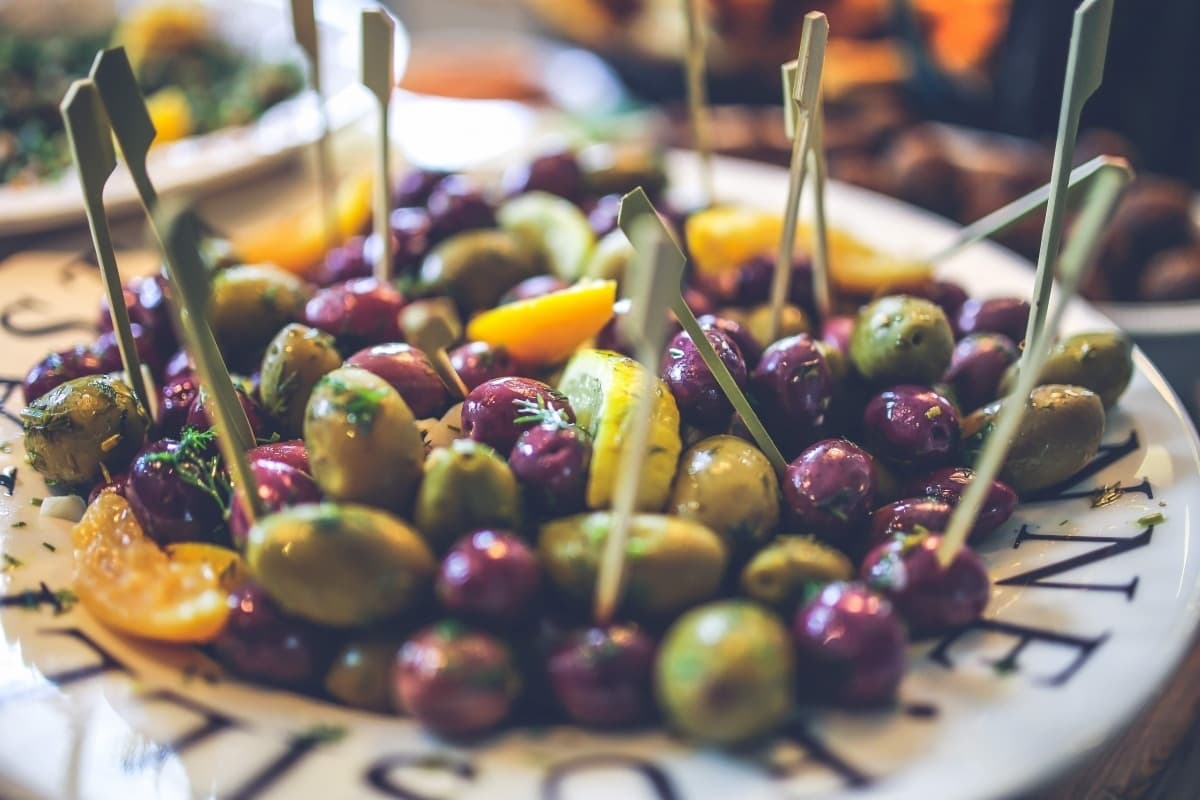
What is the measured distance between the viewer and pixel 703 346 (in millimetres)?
943

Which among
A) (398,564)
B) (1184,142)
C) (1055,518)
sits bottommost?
(398,564)

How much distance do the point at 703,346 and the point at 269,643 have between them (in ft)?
1.53

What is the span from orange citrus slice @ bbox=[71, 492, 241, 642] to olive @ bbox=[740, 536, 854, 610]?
0.45 meters

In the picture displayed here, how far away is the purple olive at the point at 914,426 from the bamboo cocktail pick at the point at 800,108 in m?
0.21

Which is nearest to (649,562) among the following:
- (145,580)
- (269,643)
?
(269,643)

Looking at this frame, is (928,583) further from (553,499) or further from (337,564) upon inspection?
(337,564)

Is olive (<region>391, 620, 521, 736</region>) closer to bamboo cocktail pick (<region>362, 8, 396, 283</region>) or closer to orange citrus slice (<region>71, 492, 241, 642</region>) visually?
orange citrus slice (<region>71, 492, 241, 642</region>)

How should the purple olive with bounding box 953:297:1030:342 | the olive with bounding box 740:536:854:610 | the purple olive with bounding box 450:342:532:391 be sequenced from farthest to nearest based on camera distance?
the purple olive with bounding box 953:297:1030:342, the purple olive with bounding box 450:342:532:391, the olive with bounding box 740:536:854:610

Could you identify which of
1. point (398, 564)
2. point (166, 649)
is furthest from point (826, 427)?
point (166, 649)

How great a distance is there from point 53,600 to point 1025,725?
84 centimetres

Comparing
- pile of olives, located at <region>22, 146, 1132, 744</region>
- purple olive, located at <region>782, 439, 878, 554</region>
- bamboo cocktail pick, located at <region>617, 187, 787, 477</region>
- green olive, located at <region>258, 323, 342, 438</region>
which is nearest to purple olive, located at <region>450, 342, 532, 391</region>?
pile of olives, located at <region>22, 146, 1132, 744</region>

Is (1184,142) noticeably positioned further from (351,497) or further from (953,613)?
(351,497)

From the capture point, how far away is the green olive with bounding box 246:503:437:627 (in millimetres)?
793

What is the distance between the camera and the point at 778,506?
94 cm
